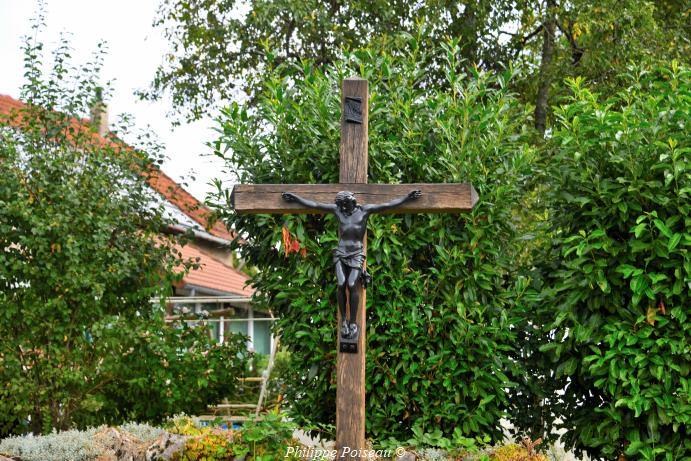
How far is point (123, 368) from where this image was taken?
7.34m

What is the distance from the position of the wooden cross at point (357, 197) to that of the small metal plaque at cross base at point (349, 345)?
2cm

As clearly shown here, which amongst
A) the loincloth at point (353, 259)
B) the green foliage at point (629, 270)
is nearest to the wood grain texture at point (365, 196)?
the loincloth at point (353, 259)

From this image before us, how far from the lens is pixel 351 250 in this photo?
4.91 meters

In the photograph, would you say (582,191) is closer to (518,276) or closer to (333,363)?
(518,276)

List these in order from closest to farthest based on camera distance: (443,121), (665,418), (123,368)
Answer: (665,418)
(443,121)
(123,368)

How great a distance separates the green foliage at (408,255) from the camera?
6.00 m

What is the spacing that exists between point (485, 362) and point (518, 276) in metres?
0.76

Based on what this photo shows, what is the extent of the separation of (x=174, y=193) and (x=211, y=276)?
30.6 ft

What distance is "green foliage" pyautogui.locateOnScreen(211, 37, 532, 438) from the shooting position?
600 cm

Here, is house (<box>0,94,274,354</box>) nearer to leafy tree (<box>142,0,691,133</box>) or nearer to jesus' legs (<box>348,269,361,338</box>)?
leafy tree (<box>142,0,691,133</box>)

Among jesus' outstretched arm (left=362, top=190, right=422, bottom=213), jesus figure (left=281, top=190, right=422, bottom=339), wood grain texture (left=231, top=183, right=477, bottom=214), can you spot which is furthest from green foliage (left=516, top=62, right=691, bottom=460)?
jesus figure (left=281, top=190, right=422, bottom=339)

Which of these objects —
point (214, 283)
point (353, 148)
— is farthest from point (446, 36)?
point (214, 283)

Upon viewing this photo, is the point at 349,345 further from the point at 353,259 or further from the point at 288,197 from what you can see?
the point at 288,197

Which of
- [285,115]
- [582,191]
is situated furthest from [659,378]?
[285,115]
